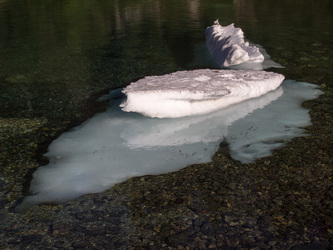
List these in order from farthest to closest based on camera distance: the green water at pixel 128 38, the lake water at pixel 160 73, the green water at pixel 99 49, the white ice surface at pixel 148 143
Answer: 1. the green water at pixel 128 38
2. the green water at pixel 99 49
3. the white ice surface at pixel 148 143
4. the lake water at pixel 160 73

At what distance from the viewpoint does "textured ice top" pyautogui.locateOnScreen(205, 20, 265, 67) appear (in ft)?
20.7

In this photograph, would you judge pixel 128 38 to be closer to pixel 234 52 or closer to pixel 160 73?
pixel 160 73

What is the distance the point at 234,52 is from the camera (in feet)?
20.6

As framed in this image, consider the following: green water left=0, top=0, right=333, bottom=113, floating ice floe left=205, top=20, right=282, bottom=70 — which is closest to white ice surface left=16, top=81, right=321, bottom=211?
green water left=0, top=0, right=333, bottom=113

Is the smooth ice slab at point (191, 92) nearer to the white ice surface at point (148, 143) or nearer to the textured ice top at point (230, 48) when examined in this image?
the white ice surface at point (148, 143)

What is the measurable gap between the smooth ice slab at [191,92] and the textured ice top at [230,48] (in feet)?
4.07

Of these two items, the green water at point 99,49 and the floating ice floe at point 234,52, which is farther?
the floating ice floe at point 234,52

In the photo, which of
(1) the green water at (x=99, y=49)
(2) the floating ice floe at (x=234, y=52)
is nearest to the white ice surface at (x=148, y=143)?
(1) the green water at (x=99, y=49)

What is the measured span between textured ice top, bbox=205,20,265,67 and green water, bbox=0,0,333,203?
0.43m

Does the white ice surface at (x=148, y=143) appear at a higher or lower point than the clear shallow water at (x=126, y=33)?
lower

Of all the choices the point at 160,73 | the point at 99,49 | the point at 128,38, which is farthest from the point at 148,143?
the point at 128,38

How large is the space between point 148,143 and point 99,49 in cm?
458

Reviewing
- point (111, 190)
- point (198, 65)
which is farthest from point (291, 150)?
point (198, 65)

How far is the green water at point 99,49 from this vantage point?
4.50 m
